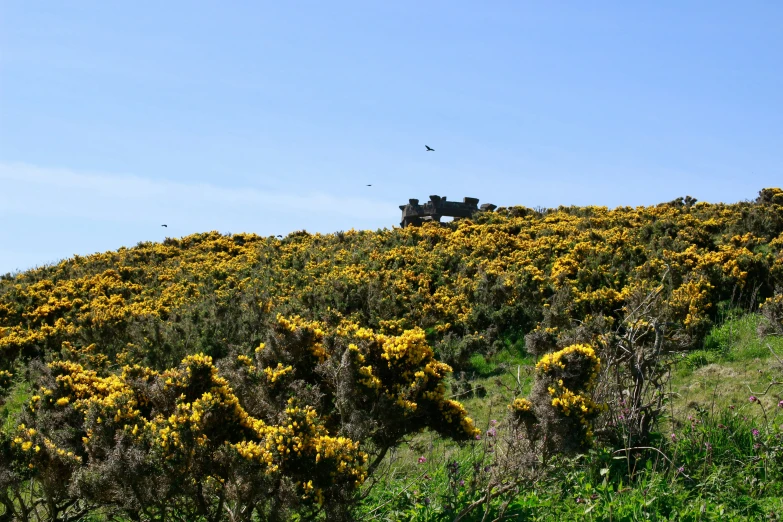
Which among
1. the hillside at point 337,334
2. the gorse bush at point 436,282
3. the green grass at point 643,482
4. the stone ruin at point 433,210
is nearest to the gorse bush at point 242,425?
the hillside at point 337,334

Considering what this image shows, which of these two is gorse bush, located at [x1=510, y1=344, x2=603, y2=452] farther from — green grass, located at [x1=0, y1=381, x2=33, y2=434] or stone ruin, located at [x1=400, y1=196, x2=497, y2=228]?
stone ruin, located at [x1=400, y1=196, x2=497, y2=228]

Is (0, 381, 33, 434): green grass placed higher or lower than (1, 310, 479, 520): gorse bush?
lower

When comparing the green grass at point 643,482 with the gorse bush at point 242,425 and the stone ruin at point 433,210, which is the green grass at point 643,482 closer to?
the gorse bush at point 242,425

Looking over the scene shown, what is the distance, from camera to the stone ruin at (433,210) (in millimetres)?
28523

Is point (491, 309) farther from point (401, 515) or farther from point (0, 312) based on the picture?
point (0, 312)

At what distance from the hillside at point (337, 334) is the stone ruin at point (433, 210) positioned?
6.14 feet

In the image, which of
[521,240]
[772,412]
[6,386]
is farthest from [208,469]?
[521,240]

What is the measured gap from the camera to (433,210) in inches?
1123

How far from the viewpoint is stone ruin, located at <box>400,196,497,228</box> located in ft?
93.6

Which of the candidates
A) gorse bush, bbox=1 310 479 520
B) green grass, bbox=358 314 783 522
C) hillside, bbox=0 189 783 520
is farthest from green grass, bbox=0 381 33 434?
green grass, bbox=358 314 783 522

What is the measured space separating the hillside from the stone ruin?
6.14 ft

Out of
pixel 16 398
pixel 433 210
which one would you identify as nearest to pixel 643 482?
pixel 16 398

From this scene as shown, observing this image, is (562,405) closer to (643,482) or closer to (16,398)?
(643,482)

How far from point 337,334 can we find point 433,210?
21.1 m
